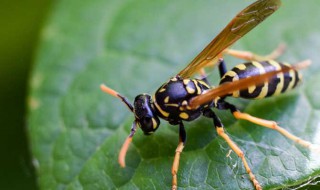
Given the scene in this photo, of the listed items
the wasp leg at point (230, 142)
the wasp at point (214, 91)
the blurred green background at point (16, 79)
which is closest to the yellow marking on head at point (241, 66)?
the wasp at point (214, 91)

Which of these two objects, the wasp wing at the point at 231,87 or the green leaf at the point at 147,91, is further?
the green leaf at the point at 147,91

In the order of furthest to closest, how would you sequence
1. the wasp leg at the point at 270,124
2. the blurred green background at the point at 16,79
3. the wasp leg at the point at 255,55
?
the blurred green background at the point at 16,79 → the wasp leg at the point at 255,55 → the wasp leg at the point at 270,124

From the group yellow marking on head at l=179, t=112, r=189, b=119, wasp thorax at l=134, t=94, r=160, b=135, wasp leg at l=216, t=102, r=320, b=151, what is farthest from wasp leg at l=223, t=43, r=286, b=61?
wasp thorax at l=134, t=94, r=160, b=135

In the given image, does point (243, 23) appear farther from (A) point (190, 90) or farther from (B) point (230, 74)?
(A) point (190, 90)

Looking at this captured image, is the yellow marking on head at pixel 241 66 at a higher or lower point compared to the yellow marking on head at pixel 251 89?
higher

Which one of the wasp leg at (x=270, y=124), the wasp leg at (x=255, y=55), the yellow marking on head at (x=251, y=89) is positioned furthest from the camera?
the wasp leg at (x=255, y=55)

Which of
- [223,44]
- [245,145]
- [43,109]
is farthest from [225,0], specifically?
[43,109]

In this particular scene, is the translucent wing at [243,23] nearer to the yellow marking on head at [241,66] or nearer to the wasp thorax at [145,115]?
the yellow marking on head at [241,66]

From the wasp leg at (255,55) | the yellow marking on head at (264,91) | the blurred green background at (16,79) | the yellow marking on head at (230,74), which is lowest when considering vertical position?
the blurred green background at (16,79)

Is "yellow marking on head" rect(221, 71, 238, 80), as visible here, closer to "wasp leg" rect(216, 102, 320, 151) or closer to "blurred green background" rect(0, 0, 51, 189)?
"wasp leg" rect(216, 102, 320, 151)
